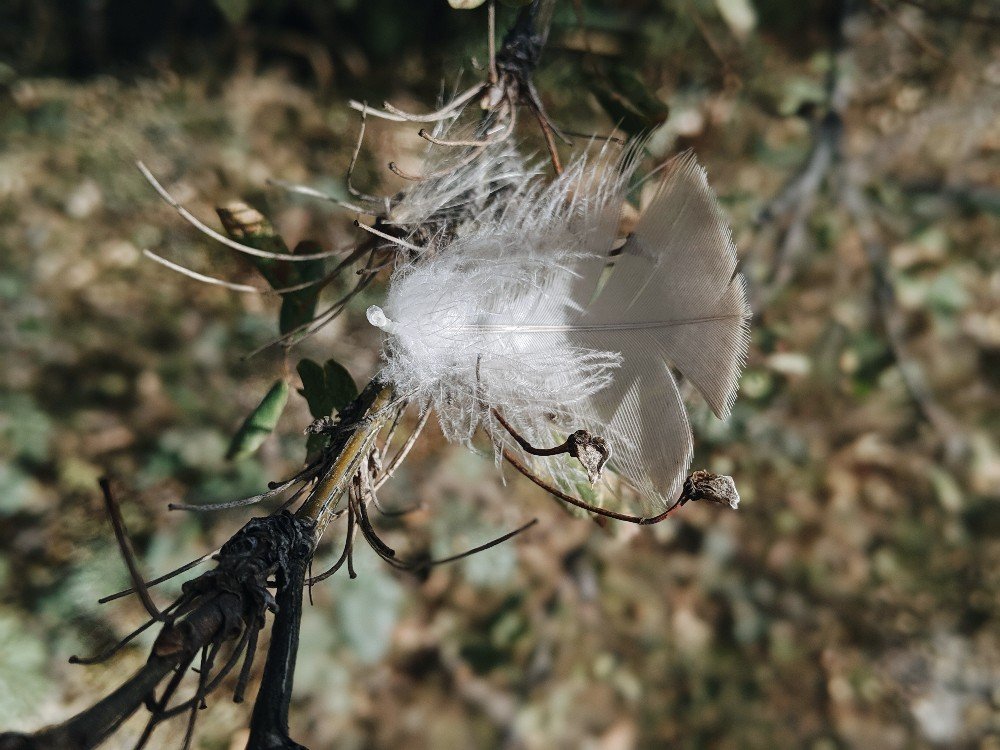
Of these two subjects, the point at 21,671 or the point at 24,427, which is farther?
the point at 24,427

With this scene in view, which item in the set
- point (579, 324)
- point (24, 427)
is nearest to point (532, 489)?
point (579, 324)

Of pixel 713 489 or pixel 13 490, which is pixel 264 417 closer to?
pixel 713 489

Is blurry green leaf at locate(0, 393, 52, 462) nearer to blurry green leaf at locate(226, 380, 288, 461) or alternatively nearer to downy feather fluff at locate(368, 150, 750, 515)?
blurry green leaf at locate(226, 380, 288, 461)

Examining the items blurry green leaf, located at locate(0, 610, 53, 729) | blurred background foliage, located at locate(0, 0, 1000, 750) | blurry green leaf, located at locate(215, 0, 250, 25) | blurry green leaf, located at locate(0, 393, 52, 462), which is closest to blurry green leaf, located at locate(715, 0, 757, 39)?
blurred background foliage, located at locate(0, 0, 1000, 750)

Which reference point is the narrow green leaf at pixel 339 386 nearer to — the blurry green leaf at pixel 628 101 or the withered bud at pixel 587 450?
the withered bud at pixel 587 450

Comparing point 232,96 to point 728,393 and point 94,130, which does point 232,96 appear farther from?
point 728,393

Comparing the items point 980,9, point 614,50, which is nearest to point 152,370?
point 614,50
